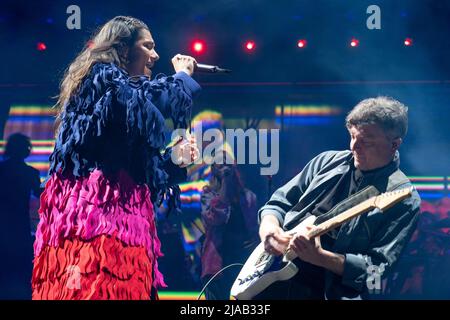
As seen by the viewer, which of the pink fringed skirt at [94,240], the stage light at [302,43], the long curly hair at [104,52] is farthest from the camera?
the stage light at [302,43]

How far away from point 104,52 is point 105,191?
570mm

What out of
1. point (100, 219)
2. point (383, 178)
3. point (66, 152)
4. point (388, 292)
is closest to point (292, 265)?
point (383, 178)

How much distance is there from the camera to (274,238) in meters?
2.75

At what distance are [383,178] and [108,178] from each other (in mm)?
1053

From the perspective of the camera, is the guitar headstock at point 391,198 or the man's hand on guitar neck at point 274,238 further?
the man's hand on guitar neck at point 274,238

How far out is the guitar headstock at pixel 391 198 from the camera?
248cm

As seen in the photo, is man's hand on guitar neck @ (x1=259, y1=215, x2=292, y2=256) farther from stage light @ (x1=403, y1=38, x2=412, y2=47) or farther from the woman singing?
stage light @ (x1=403, y1=38, x2=412, y2=47)

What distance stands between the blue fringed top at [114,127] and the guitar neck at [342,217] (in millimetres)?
606

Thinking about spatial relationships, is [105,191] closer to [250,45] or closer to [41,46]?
[250,45]

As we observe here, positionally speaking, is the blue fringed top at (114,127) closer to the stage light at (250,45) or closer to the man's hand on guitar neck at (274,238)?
the man's hand on guitar neck at (274,238)

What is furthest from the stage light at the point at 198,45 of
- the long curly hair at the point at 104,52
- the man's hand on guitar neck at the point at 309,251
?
the man's hand on guitar neck at the point at 309,251

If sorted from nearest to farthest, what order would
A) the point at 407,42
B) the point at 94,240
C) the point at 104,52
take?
1. the point at 94,240
2. the point at 104,52
3. the point at 407,42

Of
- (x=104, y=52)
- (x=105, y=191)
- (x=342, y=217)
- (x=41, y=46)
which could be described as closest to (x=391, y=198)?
(x=342, y=217)
